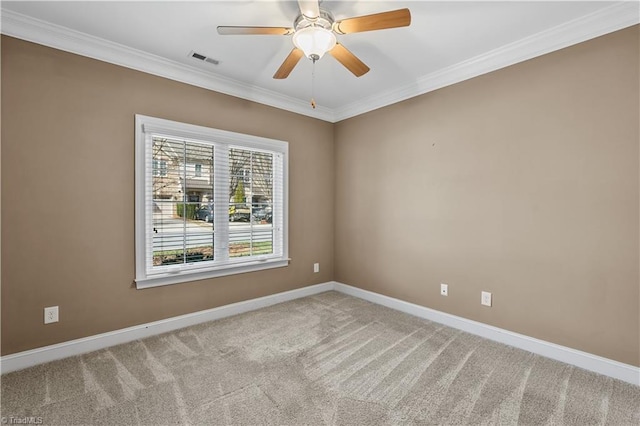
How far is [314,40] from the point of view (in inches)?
78.4

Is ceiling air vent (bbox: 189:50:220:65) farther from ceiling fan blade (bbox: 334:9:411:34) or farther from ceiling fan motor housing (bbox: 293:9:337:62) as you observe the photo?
ceiling fan blade (bbox: 334:9:411:34)

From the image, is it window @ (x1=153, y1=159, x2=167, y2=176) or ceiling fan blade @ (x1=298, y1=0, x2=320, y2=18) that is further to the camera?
window @ (x1=153, y1=159, x2=167, y2=176)

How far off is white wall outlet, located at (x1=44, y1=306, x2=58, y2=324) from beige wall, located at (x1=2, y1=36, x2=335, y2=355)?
0.04m

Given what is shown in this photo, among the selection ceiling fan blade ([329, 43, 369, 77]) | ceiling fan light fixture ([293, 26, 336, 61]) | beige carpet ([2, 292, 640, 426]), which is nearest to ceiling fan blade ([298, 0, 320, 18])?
ceiling fan light fixture ([293, 26, 336, 61])

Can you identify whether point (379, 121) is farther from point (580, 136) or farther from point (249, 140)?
point (580, 136)

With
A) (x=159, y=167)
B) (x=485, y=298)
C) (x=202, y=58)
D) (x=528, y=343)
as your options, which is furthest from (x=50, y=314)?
(x=528, y=343)

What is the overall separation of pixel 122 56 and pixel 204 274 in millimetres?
2208

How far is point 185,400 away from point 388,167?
10.2ft

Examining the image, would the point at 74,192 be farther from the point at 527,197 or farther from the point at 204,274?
the point at 527,197

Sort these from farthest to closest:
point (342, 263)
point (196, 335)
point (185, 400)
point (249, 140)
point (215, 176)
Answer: point (342, 263) → point (249, 140) → point (215, 176) → point (196, 335) → point (185, 400)

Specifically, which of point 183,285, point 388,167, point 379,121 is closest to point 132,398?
point 183,285

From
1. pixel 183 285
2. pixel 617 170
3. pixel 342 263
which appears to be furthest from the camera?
pixel 342 263

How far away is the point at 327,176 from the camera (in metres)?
4.46

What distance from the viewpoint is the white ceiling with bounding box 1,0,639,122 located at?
217 cm
